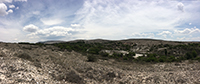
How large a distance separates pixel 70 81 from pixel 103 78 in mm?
3122

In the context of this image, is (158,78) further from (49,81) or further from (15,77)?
(15,77)

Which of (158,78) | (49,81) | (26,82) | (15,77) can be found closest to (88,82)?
(49,81)

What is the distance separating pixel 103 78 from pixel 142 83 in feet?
10.9

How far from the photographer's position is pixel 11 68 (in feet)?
22.6

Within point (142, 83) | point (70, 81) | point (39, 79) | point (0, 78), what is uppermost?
point (0, 78)

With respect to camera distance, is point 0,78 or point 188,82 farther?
point 188,82

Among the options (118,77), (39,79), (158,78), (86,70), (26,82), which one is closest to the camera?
(26,82)

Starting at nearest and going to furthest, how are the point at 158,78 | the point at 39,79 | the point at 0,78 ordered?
the point at 0,78 → the point at 39,79 → the point at 158,78

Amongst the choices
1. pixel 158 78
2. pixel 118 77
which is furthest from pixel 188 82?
pixel 118 77

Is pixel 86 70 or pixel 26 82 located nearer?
pixel 26 82

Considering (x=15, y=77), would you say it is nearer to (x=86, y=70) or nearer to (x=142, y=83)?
(x=86, y=70)

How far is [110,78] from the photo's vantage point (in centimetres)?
984

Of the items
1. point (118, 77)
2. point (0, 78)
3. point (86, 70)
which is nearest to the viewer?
point (0, 78)

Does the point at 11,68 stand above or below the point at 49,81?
above
